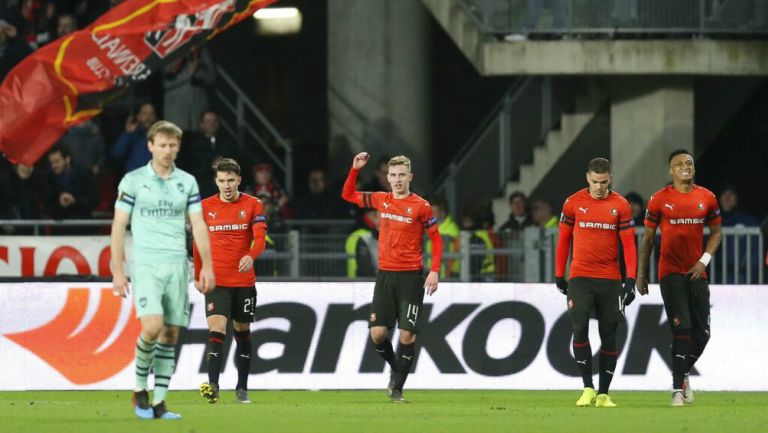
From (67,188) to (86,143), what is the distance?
1.89 m

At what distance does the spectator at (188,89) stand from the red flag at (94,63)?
8.09 ft

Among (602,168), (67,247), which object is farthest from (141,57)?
(602,168)

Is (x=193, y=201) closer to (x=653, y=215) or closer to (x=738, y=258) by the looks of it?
(x=653, y=215)

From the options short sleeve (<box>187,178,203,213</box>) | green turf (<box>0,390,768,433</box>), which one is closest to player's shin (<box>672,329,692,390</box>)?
green turf (<box>0,390,768,433</box>)

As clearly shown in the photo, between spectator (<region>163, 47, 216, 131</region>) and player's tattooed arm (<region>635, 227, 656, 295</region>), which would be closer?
player's tattooed arm (<region>635, 227, 656, 295</region>)

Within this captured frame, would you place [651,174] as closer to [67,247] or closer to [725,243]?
[725,243]

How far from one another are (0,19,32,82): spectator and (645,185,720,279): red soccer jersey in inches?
420

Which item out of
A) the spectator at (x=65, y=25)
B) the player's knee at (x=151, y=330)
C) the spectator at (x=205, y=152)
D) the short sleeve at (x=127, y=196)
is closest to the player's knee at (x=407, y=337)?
the player's knee at (x=151, y=330)

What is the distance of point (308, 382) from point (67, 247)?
3822 mm

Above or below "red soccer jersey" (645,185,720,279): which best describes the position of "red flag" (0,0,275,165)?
above

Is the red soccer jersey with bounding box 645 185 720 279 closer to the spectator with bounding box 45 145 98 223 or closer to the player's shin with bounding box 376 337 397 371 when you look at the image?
the player's shin with bounding box 376 337 397 371

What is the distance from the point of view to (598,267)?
14.5 meters

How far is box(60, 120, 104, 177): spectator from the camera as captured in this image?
2345 centimetres

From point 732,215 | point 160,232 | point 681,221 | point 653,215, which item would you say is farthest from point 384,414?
point 732,215
